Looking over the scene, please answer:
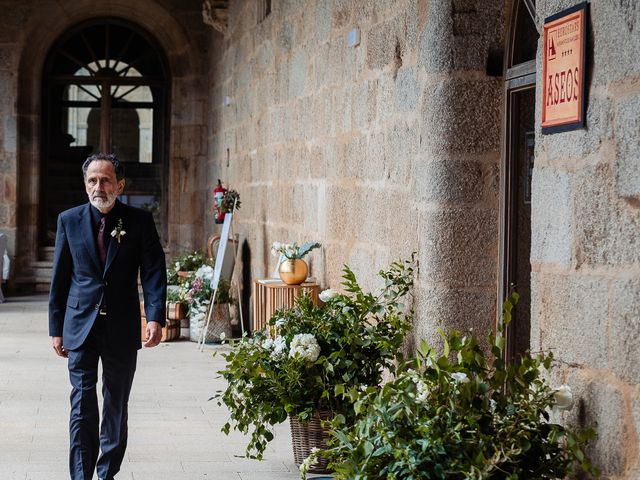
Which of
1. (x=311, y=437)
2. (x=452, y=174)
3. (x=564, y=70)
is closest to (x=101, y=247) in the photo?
(x=311, y=437)

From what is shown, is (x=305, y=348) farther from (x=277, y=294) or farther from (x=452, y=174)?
(x=277, y=294)

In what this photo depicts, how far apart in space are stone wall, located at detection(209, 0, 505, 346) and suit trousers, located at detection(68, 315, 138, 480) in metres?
1.13

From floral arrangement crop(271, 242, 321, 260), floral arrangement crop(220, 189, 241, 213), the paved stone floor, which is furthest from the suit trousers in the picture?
floral arrangement crop(220, 189, 241, 213)

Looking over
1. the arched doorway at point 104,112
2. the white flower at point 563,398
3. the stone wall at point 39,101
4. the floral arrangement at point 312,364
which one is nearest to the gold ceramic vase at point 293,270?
the floral arrangement at point 312,364

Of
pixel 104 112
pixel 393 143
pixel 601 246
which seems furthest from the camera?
pixel 104 112

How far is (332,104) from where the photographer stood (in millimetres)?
5863

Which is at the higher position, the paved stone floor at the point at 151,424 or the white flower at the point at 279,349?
the white flower at the point at 279,349

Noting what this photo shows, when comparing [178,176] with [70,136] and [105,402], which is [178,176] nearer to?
[70,136]

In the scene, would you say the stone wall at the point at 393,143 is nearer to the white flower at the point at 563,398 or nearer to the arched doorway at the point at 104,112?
the white flower at the point at 563,398

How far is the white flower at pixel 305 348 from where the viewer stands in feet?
13.4

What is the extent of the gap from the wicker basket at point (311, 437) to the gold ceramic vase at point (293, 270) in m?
1.86

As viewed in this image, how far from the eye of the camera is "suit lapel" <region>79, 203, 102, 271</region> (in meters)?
3.84

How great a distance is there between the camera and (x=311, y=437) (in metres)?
4.22

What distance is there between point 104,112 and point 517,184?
28.9 feet
